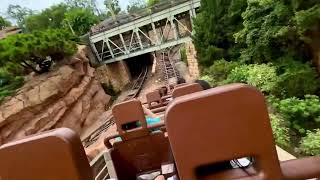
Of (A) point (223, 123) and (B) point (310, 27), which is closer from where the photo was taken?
(A) point (223, 123)

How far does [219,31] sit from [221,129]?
1087cm

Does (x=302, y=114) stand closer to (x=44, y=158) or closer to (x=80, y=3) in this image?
(x=44, y=158)

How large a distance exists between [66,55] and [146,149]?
1638 centimetres

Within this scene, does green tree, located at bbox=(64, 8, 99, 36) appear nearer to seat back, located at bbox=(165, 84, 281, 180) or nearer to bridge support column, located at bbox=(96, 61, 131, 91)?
bridge support column, located at bbox=(96, 61, 131, 91)

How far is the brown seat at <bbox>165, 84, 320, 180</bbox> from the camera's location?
35.0 inches

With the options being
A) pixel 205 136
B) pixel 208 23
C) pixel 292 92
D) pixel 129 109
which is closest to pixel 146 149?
pixel 129 109

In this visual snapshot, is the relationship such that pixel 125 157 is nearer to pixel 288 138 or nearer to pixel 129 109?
pixel 129 109

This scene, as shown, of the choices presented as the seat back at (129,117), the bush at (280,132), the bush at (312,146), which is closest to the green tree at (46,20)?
the bush at (280,132)

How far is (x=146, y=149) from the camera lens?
8.96 ft

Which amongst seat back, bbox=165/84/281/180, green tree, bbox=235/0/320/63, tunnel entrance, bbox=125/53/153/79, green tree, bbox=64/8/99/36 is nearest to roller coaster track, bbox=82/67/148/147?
tunnel entrance, bbox=125/53/153/79

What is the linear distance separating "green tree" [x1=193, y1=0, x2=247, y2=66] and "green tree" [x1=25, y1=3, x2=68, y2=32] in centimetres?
1816

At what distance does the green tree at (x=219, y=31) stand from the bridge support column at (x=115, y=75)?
1211cm

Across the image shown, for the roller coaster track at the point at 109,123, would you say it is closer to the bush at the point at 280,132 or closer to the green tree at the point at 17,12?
the bush at the point at 280,132

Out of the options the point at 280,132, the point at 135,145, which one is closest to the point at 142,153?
the point at 135,145
